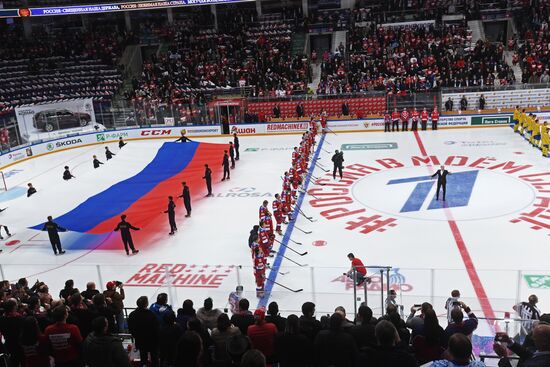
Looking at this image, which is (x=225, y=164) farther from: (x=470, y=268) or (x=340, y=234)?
(x=470, y=268)

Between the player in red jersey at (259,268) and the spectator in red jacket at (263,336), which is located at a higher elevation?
the spectator in red jacket at (263,336)

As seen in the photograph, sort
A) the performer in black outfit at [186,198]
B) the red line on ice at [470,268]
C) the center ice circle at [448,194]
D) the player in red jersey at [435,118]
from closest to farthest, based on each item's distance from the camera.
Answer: the red line on ice at [470,268] < the center ice circle at [448,194] < the performer in black outfit at [186,198] < the player in red jersey at [435,118]

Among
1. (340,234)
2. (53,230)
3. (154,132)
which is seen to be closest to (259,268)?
(340,234)

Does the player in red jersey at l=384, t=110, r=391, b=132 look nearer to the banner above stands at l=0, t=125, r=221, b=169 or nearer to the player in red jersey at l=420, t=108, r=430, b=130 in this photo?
the player in red jersey at l=420, t=108, r=430, b=130

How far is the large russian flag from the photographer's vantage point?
15.2 metres

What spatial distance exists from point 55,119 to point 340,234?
2156 cm

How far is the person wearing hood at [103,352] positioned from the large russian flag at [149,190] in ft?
31.1

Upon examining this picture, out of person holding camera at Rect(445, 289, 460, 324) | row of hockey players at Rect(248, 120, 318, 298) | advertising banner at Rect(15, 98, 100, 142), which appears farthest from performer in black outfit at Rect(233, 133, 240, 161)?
person holding camera at Rect(445, 289, 460, 324)

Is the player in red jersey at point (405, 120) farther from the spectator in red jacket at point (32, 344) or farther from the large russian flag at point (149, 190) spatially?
the spectator in red jacket at point (32, 344)

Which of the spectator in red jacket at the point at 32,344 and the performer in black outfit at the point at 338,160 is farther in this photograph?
the performer in black outfit at the point at 338,160

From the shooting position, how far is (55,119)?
30484mm

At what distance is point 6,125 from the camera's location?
28.1 metres

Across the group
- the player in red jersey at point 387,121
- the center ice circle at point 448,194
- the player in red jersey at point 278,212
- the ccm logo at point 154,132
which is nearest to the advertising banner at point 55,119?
the ccm logo at point 154,132

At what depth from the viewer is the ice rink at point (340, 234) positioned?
10.1 meters
